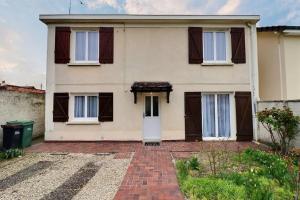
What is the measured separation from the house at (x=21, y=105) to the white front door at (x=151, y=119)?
6134 mm

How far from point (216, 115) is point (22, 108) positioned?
9.77 m

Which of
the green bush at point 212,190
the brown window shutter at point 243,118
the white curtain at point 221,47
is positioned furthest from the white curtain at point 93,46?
the green bush at point 212,190

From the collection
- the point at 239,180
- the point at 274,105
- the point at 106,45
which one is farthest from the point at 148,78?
the point at 239,180

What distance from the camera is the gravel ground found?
4820 mm

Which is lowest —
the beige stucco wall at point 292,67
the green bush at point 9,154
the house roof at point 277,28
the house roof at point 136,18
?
the green bush at point 9,154

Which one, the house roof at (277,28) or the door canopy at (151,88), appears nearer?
the door canopy at (151,88)

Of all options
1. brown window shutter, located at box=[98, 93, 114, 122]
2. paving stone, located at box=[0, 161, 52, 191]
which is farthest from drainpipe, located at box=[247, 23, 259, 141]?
paving stone, located at box=[0, 161, 52, 191]

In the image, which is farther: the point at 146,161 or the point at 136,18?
the point at 136,18

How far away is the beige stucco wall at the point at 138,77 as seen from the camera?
10633 millimetres

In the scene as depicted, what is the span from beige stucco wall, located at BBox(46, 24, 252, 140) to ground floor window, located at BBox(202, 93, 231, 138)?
1.64 ft

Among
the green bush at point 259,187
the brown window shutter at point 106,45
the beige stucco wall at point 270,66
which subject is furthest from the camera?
the beige stucco wall at point 270,66

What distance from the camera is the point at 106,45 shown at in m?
10.8

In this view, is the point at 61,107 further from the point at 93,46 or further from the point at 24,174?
the point at 24,174

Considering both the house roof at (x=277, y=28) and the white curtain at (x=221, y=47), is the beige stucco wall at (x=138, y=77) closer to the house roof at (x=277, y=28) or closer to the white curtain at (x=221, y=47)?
the white curtain at (x=221, y=47)
